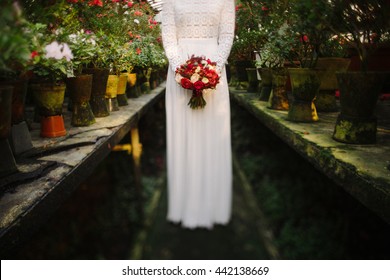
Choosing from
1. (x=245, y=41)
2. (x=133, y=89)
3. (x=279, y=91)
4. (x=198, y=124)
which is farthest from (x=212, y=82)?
(x=133, y=89)

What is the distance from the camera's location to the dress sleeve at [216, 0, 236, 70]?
7.42 feet

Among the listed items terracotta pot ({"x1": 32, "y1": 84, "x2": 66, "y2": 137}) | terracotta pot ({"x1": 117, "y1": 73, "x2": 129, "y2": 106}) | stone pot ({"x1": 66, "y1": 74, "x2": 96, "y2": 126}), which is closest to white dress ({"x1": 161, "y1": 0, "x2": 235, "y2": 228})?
terracotta pot ({"x1": 32, "y1": 84, "x2": 66, "y2": 137})

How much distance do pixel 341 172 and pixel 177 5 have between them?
156 cm

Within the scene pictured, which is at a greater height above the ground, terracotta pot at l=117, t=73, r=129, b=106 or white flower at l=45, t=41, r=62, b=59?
white flower at l=45, t=41, r=62, b=59

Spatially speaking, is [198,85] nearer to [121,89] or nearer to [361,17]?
[361,17]

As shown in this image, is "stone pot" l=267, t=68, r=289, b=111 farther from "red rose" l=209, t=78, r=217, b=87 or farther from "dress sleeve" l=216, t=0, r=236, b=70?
"red rose" l=209, t=78, r=217, b=87

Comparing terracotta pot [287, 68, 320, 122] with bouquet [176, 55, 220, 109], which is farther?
terracotta pot [287, 68, 320, 122]

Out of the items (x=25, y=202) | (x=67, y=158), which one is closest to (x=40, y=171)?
(x=67, y=158)

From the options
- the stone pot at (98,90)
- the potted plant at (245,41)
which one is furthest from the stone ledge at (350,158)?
the stone pot at (98,90)

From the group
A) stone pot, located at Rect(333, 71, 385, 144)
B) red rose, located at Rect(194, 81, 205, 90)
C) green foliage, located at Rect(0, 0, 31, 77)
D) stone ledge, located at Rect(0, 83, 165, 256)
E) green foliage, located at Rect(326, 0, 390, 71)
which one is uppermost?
green foliage, located at Rect(326, 0, 390, 71)

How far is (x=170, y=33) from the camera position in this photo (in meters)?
2.29

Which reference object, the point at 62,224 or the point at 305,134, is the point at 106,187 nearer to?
the point at 62,224

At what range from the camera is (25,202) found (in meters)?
1.58

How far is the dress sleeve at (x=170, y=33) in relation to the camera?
7.43ft
